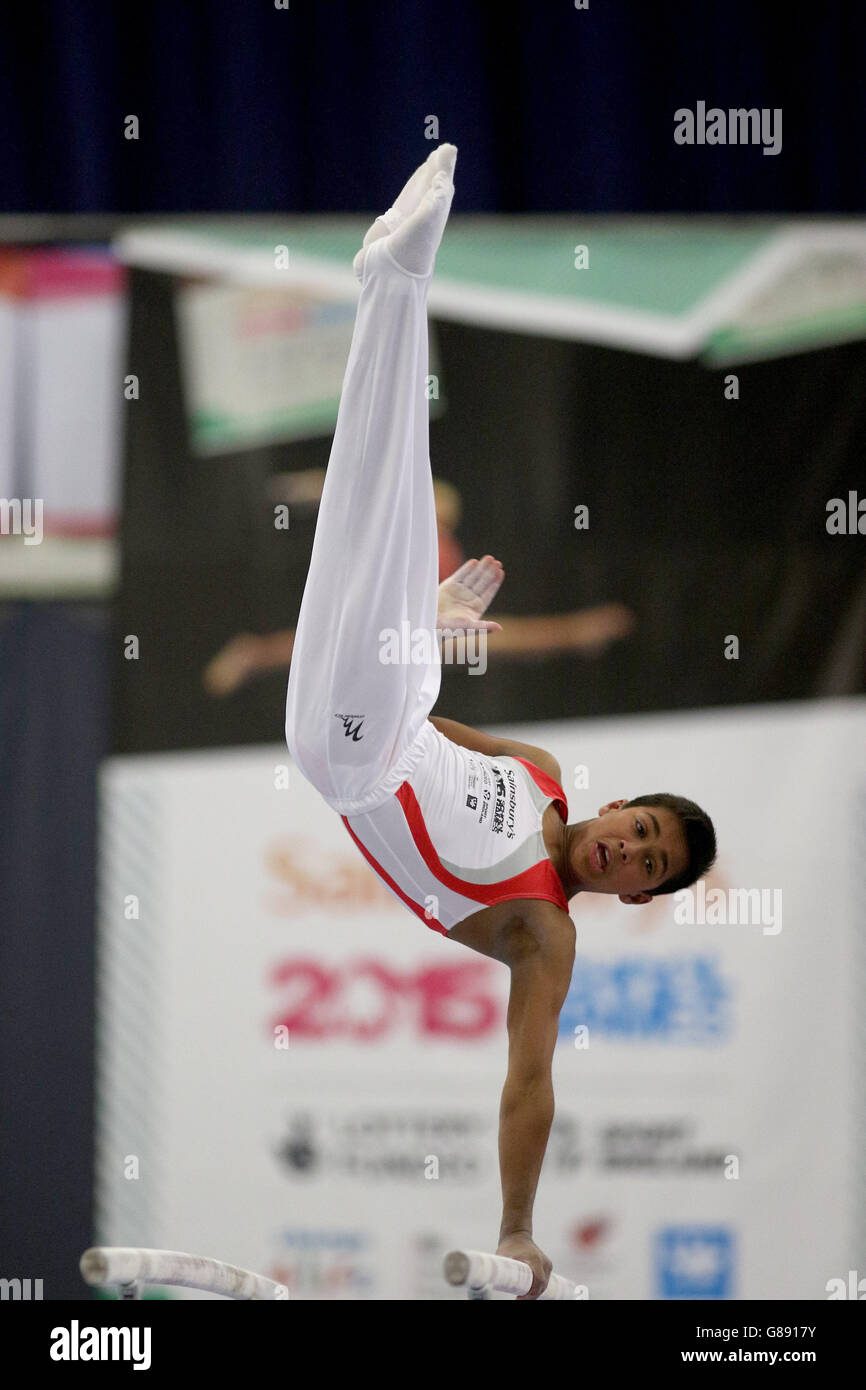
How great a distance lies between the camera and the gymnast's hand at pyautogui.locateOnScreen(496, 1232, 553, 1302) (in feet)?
9.04

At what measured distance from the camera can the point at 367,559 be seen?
9.02 feet

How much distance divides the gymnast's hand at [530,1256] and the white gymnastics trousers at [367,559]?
979 mm

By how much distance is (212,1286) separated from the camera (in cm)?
285

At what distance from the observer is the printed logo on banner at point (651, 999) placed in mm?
4043

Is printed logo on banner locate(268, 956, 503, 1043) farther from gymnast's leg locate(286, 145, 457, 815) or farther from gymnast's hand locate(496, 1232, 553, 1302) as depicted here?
gymnast's leg locate(286, 145, 457, 815)

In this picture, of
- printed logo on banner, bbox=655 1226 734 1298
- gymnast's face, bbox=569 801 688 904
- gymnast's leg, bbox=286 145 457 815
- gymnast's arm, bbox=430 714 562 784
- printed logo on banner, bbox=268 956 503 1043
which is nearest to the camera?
gymnast's leg, bbox=286 145 457 815

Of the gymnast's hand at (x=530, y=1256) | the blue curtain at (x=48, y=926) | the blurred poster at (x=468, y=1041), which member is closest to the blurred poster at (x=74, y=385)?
the blue curtain at (x=48, y=926)

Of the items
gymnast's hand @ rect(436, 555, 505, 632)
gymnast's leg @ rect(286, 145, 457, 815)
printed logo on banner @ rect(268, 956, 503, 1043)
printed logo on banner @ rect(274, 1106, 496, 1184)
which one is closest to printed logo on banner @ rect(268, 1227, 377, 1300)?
printed logo on banner @ rect(274, 1106, 496, 1184)

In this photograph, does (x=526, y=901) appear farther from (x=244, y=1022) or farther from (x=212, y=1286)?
(x=244, y=1022)

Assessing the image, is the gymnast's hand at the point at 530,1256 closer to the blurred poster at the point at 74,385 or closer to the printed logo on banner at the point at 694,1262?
the printed logo on banner at the point at 694,1262

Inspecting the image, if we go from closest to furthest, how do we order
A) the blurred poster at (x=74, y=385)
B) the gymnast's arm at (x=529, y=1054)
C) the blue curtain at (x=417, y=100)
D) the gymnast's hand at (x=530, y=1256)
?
the gymnast's hand at (x=530, y=1256)
the gymnast's arm at (x=529, y=1054)
the blurred poster at (x=74, y=385)
the blue curtain at (x=417, y=100)

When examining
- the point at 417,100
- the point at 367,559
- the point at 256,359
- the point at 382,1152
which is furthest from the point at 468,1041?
the point at 417,100

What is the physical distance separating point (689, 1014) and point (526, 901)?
1.17 meters
